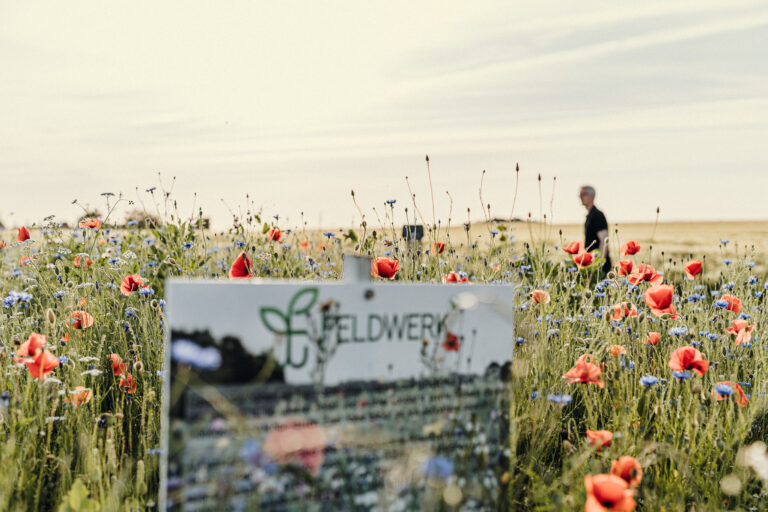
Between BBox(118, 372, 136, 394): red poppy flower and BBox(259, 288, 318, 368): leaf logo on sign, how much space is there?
4.44ft

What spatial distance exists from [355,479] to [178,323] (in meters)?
0.59

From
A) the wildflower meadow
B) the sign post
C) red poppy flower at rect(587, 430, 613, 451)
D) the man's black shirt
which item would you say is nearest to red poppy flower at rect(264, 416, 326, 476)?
the sign post

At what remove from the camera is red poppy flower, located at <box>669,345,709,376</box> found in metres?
2.09

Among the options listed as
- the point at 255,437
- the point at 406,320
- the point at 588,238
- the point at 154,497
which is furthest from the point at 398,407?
the point at 588,238

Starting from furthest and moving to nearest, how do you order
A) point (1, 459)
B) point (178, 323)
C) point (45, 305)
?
point (45, 305), point (1, 459), point (178, 323)

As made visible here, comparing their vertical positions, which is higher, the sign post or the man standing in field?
the man standing in field

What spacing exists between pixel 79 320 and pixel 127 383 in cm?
42

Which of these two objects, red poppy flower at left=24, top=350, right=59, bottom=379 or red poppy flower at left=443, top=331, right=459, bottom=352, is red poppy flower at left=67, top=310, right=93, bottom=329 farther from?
red poppy flower at left=443, top=331, right=459, bottom=352

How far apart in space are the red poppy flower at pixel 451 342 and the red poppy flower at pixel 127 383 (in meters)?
1.53

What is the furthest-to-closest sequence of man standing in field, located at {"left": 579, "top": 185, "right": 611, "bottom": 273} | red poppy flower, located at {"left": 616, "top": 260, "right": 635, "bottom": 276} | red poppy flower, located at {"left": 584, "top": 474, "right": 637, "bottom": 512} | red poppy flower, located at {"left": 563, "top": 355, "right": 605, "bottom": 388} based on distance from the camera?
man standing in field, located at {"left": 579, "top": 185, "right": 611, "bottom": 273} < red poppy flower, located at {"left": 616, "top": 260, "right": 635, "bottom": 276} < red poppy flower, located at {"left": 563, "top": 355, "right": 605, "bottom": 388} < red poppy flower, located at {"left": 584, "top": 474, "right": 637, "bottom": 512}

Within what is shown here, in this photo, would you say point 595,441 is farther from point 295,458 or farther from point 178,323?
point 178,323

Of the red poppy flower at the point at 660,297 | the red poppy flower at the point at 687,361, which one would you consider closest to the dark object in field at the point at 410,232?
the red poppy flower at the point at 660,297

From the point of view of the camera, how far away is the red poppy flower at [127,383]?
2535mm

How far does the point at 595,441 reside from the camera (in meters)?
1.92
